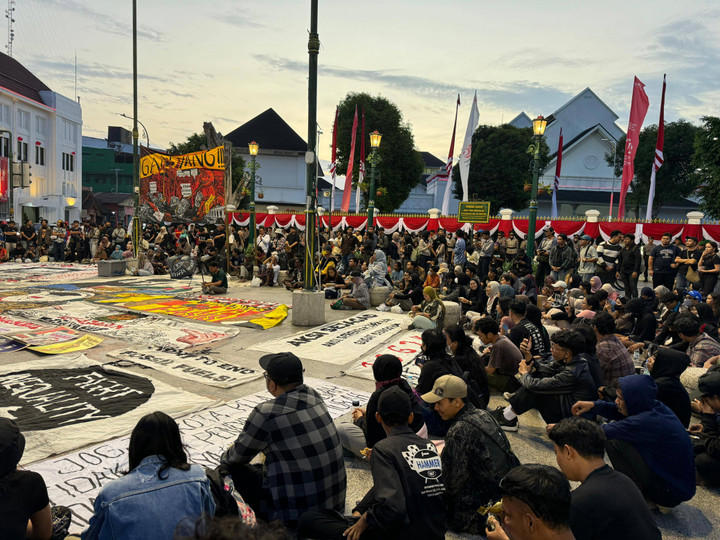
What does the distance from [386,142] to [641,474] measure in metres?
45.2

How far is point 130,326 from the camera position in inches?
429

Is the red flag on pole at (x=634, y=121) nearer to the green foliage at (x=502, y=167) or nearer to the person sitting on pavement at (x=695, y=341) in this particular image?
the person sitting on pavement at (x=695, y=341)

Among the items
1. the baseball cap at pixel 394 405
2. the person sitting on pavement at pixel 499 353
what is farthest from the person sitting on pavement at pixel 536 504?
the person sitting on pavement at pixel 499 353

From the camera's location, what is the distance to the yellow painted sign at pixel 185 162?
1777 cm

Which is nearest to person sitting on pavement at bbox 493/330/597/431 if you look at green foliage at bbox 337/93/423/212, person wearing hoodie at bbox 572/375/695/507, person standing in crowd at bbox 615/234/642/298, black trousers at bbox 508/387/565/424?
black trousers at bbox 508/387/565/424

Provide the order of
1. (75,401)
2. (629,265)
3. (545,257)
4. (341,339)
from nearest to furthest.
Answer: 1. (75,401)
2. (341,339)
3. (629,265)
4. (545,257)

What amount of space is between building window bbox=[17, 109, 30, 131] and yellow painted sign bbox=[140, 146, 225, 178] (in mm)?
33059

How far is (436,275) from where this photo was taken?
46.0 ft

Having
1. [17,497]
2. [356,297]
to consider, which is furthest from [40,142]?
[17,497]

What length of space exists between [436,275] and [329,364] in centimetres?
609

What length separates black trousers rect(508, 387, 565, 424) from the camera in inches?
219

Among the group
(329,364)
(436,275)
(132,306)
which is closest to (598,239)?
(436,275)

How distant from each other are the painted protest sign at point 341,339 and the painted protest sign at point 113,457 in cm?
243

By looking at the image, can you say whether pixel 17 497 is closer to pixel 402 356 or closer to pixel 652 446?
pixel 652 446
